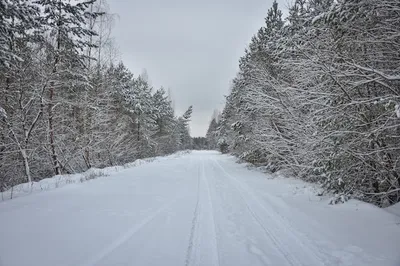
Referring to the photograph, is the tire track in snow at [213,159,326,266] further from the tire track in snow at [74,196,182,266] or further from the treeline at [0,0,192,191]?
the treeline at [0,0,192,191]

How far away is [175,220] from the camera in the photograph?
16.9 ft

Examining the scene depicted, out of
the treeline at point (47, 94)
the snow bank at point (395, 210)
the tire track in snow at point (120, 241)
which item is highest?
the treeline at point (47, 94)

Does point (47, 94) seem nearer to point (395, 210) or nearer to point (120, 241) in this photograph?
point (120, 241)

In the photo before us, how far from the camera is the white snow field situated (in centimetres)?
342

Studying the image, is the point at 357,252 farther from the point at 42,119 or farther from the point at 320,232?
the point at 42,119

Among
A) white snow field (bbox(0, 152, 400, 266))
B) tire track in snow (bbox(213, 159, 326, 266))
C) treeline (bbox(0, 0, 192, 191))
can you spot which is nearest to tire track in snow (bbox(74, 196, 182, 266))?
white snow field (bbox(0, 152, 400, 266))

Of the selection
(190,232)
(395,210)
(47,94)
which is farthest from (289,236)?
(47,94)

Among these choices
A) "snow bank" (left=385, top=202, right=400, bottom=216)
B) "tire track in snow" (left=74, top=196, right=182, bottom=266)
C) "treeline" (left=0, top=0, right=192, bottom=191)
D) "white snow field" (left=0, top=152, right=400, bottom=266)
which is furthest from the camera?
"treeline" (left=0, top=0, right=192, bottom=191)

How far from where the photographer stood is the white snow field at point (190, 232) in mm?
3416

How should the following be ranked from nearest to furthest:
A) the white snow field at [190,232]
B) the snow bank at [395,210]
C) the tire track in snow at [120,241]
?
1. the tire track in snow at [120,241]
2. the white snow field at [190,232]
3. the snow bank at [395,210]

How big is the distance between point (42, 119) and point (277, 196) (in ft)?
37.8

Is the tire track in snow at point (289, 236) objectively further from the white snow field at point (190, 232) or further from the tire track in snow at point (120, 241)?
the tire track in snow at point (120, 241)

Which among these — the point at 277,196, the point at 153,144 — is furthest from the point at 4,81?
the point at 153,144

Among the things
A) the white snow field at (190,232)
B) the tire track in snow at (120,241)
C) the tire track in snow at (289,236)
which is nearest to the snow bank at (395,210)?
the white snow field at (190,232)
